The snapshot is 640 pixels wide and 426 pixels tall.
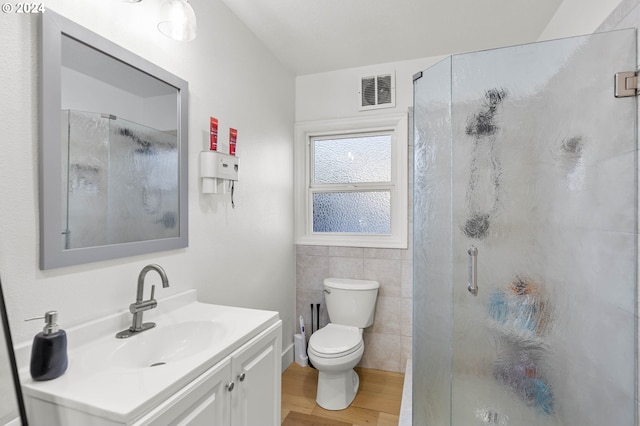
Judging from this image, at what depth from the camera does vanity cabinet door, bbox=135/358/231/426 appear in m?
0.81

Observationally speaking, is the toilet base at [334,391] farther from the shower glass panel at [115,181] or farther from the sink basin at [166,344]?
the shower glass panel at [115,181]

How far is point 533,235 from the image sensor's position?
1396 millimetres

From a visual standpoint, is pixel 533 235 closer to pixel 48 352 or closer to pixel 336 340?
pixel 336 340

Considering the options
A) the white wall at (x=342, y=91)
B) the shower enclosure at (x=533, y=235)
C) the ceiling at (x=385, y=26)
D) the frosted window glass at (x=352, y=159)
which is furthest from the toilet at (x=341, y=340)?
the ceiling at (x=385, y=26)

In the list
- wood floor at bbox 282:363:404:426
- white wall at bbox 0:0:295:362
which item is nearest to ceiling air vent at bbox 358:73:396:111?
white wall at bbox 0:0:295:362

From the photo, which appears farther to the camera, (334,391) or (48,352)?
(334,391)

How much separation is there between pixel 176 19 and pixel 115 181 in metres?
0.68

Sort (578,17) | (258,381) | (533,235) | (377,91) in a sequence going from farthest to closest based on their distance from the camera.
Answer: (377,91) < (578,17) < (533,235) < (258,381)

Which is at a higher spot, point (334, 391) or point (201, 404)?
point (201, 404)

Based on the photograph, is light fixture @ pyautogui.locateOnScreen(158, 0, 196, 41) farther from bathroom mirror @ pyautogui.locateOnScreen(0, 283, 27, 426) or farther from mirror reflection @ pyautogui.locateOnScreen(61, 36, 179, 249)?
bathroom mirror @ pyautogui.locateOnScreen(0, 283, 27, 426)

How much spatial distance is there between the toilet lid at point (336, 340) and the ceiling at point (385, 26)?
209cm

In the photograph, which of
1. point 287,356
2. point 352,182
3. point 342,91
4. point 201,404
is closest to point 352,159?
point 352,182

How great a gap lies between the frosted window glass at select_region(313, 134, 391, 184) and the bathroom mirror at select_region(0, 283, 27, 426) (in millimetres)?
2260

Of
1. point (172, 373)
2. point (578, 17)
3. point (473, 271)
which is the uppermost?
point (578, 17)
